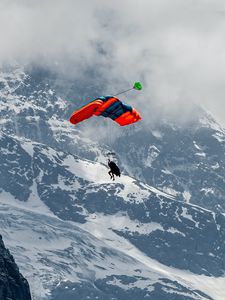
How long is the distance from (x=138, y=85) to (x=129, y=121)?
880cm

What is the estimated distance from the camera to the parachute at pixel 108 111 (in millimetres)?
148250

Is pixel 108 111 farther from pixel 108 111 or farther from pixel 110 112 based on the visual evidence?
pixel 110 112

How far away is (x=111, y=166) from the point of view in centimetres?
14775

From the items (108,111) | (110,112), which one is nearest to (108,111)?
(108,111)

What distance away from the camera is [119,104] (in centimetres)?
15100

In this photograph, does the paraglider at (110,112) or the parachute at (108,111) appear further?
the parachute at (108,111)

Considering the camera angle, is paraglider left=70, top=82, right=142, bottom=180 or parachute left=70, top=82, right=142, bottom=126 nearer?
paraglider left=70, top=82, right=142, bottom=180

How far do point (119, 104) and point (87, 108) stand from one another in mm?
5197

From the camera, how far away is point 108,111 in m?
151

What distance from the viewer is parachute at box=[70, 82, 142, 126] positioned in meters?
148

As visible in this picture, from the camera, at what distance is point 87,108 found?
14812cm

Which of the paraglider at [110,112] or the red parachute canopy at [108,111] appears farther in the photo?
the red parachute canopy at [108,111]

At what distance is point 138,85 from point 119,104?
7.39 meters

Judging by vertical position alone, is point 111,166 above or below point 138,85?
below
